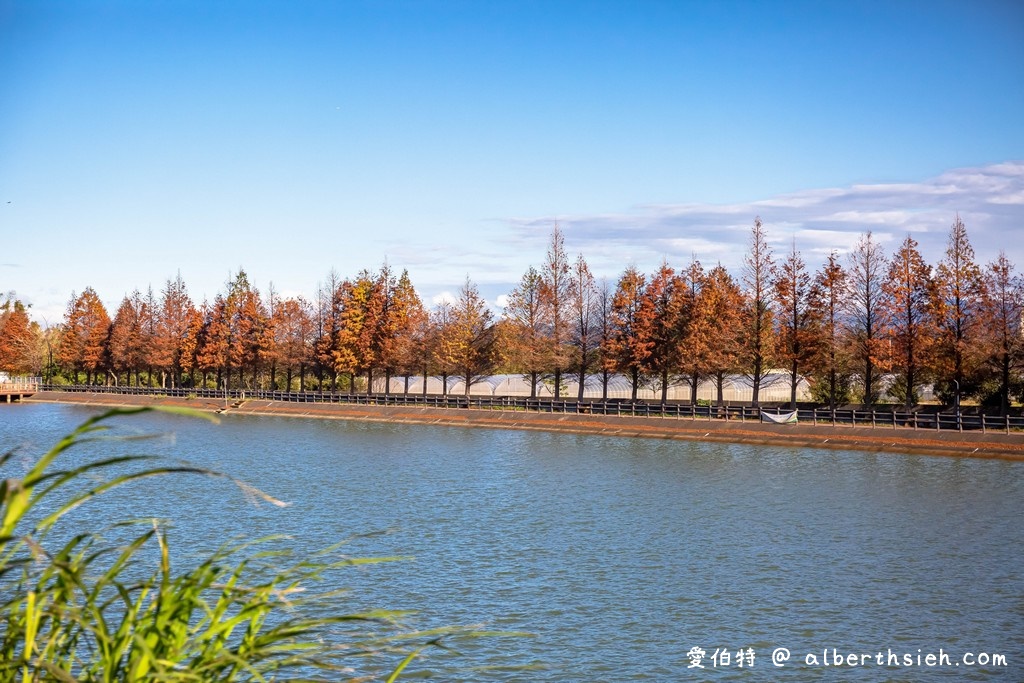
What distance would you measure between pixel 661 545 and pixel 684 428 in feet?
105

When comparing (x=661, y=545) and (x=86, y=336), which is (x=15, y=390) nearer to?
(x=86, y=336)

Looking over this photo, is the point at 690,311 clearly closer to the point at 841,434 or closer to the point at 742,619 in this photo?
the point at 841,434

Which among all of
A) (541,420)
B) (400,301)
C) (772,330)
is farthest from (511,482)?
(400,301)

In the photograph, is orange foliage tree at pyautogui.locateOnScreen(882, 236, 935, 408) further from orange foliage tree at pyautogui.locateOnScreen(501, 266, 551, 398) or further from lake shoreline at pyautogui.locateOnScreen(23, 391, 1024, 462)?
orange foliage tree at pyautogui.locateOnScreen(501, 266, 551, 398)

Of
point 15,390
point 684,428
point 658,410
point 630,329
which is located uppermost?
point 630,329

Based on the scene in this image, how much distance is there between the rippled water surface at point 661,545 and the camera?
16984mm

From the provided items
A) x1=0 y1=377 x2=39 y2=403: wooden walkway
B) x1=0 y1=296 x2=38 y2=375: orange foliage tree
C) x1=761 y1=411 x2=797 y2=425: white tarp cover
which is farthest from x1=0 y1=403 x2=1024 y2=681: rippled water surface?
x1=0 y1=296 x2=38 y2=375: orange foliage tree

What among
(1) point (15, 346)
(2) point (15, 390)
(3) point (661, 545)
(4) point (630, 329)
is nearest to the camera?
(3) point (661, 545)

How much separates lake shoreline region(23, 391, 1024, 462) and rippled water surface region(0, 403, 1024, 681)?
2.09m

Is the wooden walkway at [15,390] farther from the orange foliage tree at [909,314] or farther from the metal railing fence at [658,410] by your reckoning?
the orange foliage tree at [909,314]

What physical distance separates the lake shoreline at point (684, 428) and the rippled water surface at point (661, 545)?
2086 mm

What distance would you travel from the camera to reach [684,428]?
56344 millimetres

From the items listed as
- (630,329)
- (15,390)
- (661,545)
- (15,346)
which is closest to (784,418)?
(630,329)

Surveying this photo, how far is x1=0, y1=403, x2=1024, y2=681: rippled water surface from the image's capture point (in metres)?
17.0
